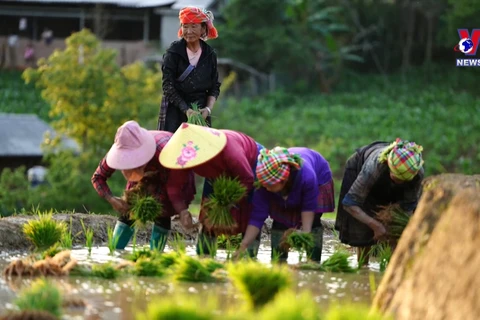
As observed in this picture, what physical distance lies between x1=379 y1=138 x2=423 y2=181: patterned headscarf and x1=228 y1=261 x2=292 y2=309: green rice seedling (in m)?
1.78

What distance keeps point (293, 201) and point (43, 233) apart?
74.2 inches

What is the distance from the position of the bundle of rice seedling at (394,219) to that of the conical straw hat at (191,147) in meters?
1.23

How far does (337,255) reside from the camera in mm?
7148

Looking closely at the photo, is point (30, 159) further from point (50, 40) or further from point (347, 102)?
point (347, 102)

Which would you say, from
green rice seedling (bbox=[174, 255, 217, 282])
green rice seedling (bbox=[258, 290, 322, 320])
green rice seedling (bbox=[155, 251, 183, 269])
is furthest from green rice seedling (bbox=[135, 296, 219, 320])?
green rice seedling (bbox=[155, 251, 183, 269])

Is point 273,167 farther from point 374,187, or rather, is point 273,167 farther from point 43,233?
point 43,233

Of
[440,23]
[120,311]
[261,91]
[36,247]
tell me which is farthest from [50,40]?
[120,311]

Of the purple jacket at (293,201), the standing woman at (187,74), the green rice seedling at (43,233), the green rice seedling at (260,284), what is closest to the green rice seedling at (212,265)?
the purple jacket at (293,201)

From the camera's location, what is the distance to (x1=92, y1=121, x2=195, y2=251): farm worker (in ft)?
24.0

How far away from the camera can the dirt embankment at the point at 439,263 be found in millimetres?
4547

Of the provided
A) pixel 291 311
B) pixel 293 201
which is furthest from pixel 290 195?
pixel 291 311

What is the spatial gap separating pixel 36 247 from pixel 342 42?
36.6 metres

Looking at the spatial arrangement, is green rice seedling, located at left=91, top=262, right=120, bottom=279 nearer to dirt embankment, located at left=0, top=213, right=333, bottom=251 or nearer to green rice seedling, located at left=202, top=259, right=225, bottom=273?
green rice seedling, located at left=202, top=259, right=225, bottom=273

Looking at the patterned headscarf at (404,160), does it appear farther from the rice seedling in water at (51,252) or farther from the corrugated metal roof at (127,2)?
the corrugated metal roof at (127,2)
